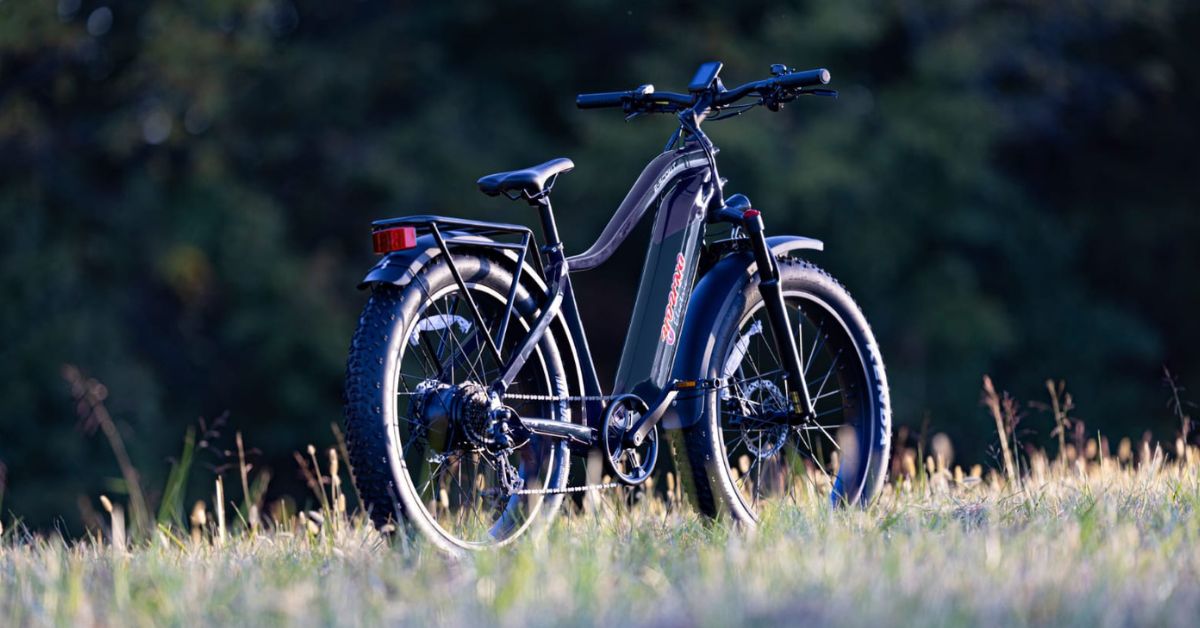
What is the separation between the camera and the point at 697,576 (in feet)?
10.1

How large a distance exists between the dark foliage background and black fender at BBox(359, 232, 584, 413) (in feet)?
28.8

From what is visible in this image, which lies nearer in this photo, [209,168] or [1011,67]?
[209,168]

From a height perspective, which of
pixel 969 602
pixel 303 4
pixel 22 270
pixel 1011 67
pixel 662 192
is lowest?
pixel 969 602

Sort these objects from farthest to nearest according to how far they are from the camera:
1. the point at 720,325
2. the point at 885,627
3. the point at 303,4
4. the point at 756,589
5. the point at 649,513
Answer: the point at 303,4
the point at 649,513
the point at 720,325
the point at 756,589
the point at 885,627

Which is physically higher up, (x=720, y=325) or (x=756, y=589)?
(x=720, y=325)

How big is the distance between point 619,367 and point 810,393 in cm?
73

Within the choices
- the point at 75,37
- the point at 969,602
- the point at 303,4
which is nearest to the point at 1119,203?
the point at 303,4

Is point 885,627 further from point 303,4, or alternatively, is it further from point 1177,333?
point 1177,333

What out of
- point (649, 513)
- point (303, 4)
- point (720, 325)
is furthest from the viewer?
point (303, 4)

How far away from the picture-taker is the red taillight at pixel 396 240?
3.61m

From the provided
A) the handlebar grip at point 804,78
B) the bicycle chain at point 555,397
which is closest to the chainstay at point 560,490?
the bicycle chain at point 555,397

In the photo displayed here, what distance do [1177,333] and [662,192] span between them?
12.6 meters

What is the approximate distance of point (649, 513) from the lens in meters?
4.54

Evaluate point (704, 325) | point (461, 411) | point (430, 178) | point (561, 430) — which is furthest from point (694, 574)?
point (430, 178)
